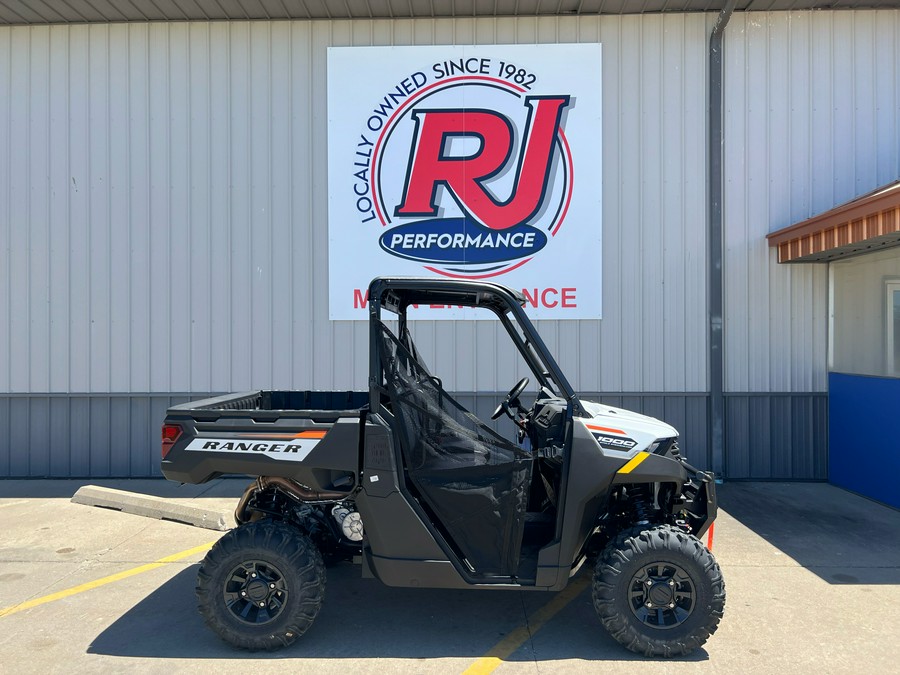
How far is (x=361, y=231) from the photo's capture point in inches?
290

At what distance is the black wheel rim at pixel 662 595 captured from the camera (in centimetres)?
326

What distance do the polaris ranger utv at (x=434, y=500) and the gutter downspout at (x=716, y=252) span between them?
4.10 m

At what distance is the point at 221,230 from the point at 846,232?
7.07 m

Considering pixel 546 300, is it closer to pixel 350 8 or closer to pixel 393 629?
pixel 350 8

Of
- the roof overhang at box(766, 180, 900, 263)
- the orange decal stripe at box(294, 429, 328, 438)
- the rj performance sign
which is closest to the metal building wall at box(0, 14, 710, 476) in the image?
the rj performance sign

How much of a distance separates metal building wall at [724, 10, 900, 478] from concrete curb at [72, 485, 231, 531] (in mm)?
6143

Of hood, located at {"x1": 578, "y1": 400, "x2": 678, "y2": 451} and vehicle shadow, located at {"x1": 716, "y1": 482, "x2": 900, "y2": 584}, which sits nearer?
hood, located at {"x1": 578, "y1": 400, "x2": 678, "y2": 451}

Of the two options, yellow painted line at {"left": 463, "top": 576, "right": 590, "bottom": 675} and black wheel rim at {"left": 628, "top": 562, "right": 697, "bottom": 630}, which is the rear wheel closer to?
yellow painted line at {"left": 463, "top": 576, "right": 590, "bottom": 675}

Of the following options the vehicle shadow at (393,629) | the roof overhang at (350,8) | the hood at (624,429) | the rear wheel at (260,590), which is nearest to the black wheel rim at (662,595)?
the vehicle shadow at (393,629)

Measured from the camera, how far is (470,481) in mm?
3432

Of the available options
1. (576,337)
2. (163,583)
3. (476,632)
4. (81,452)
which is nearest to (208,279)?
(81,452)

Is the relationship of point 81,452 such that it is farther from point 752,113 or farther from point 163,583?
point 752,113

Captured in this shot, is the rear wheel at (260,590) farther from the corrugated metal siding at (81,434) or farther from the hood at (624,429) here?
the corrugated metal siding at (81,434)

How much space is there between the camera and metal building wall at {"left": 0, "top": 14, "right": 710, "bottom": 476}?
289 inches
